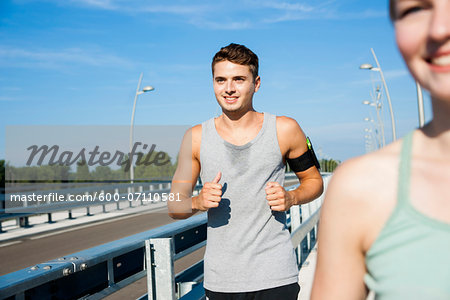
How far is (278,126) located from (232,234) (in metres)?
0.77

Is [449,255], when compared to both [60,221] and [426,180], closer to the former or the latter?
[426,180]

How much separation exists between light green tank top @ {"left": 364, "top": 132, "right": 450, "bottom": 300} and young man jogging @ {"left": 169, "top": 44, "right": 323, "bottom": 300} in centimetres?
210

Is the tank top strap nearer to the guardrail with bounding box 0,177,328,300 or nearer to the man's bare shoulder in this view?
the guardrail with bounding box 0,177,328,300

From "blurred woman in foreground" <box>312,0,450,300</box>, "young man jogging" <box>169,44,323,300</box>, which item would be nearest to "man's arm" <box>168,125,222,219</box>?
"young man jogging" <box>169,44,323,300</box>

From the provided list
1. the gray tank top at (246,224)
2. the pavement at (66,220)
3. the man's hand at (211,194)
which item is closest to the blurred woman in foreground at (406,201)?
the man's hand at (211,194)

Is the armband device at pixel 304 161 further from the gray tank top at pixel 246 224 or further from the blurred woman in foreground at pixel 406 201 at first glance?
the blurred woman in foreground at pixel 406 201

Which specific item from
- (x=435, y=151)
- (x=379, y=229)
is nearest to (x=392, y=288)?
(x=379, y=229)

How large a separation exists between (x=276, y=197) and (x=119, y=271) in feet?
3.22

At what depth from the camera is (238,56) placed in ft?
A: 11.4

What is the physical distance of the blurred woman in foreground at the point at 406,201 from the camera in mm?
912

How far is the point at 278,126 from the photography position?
345 centimetres

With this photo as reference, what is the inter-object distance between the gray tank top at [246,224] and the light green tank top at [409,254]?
219 centimetres

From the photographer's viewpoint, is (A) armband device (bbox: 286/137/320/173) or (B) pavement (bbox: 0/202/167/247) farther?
(B) pavement (bbox: 0/202/167/247)

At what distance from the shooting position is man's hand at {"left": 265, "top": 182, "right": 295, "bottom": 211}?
3.08 metres
